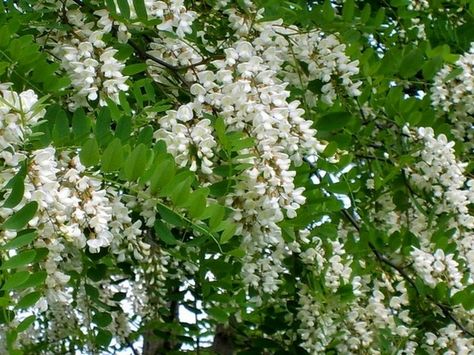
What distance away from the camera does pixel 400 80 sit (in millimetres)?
2191

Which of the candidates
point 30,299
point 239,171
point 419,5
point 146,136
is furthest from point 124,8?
point 419,5

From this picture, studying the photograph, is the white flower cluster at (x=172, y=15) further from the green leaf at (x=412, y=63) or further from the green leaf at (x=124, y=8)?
the green leaf at (x=412, y=63)

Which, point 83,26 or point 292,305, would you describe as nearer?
point 83,26

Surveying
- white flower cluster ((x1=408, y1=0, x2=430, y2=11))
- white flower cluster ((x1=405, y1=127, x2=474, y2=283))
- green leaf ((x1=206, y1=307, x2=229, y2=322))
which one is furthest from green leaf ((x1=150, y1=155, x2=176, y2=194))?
white flower cluster ((x1=408, y1=0, x2=430, y2=11))

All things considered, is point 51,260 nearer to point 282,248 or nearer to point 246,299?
point 282,248

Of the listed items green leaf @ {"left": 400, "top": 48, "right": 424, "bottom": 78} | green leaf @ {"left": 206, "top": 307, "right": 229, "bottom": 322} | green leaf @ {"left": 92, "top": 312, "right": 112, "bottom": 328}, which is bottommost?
green leaf @ {"left": 206, "top": 307, "right": 229, "bottom": 322}

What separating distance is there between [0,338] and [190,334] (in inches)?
29.8

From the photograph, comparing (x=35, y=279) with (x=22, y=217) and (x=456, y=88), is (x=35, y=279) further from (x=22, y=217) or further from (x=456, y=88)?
(x=456, y=88)

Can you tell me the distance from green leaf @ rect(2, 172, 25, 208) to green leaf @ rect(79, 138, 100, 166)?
0.42 feet

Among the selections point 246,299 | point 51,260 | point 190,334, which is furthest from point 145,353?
point 51,260

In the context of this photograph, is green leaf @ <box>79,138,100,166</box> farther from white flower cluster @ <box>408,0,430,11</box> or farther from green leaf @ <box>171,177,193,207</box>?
white flower cluster @ <box>408,0,430,11</box>

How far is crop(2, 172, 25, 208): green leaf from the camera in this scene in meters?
1.20

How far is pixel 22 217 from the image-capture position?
48.2 inches

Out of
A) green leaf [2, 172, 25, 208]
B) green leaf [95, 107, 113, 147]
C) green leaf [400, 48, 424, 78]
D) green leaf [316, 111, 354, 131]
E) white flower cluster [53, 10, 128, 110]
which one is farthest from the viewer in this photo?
green leaf [400, 48, 424, 78]
